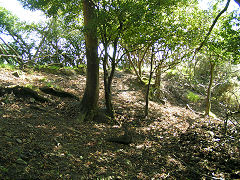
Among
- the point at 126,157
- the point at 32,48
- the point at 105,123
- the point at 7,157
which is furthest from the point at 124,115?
the point at 32,48

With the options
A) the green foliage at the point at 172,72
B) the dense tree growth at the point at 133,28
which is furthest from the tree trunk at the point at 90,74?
the green foliage at the point at 172,72

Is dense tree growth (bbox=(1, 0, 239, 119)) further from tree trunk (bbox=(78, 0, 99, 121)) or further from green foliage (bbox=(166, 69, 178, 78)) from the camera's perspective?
green foliage (bbox=(166, 69, 178, 78))

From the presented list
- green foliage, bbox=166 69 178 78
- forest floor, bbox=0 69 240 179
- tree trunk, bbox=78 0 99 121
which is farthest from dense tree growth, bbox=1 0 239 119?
green foliage, bbox=166 69 178 78

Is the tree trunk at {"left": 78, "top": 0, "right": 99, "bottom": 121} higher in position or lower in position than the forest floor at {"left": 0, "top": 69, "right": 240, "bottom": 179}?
higher

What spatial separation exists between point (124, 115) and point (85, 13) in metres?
4.45

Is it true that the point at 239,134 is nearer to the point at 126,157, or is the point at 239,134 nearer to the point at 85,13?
the point at 126,157

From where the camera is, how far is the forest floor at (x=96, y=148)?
3475 millimetres

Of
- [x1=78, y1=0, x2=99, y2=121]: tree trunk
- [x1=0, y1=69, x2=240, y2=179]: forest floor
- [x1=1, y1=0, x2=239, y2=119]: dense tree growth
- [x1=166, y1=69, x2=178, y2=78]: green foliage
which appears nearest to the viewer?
[x1=0, y1=69, x2=240, y2=179]: forest floor

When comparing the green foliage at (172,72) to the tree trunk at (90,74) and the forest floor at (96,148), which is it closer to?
the forest floor at (96,148)

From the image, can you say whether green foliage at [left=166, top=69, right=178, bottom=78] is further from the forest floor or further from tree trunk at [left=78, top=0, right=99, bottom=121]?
tree trunk at [left=78, top=0, right=99, bottom=121]

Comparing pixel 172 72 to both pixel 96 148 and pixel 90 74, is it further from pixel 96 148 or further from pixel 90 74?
pixel 96 148

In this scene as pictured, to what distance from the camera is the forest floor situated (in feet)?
11.4

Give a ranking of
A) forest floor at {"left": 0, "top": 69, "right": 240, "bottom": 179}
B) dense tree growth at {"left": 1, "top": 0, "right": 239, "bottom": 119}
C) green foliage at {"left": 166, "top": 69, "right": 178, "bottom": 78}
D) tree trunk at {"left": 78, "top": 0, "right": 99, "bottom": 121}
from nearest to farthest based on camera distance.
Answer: forest floor at {"left": 0, "top": 69, "right": 240, "bottom": 179} → dense tree growth at {"left": 1, "top": 0, "right": 239, "bottom": 119} → tree trunk at {"left": 78, "top": 0, "right": 99, "bottom": 121} → green foliage at {"left": 166, "top": 69, "right": 178, "bottom": 78}

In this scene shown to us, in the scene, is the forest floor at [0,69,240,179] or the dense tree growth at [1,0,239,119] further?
the dense tree growth at [1,0,239,119]
